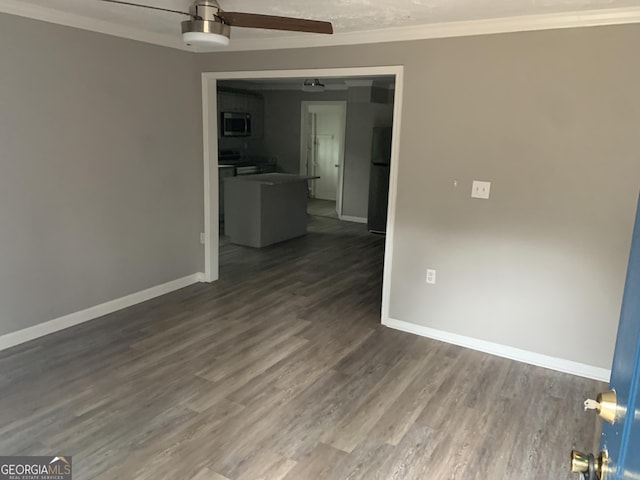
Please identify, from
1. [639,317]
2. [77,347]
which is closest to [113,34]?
[77,347]

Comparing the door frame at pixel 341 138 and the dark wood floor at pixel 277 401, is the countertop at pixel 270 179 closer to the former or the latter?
the door frame at pixel 341 138

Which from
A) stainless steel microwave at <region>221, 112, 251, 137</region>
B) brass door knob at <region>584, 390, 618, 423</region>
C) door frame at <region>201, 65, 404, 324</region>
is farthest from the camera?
stainless steel microwave at <region>221, 112, 251, 137</region>

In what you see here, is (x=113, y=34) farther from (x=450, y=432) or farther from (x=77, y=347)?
(x=450, y=432)

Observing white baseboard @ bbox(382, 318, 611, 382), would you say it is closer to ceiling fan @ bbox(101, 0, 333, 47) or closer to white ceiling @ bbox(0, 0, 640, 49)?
white ceiling @ bbox(0, 0, 640, 49)

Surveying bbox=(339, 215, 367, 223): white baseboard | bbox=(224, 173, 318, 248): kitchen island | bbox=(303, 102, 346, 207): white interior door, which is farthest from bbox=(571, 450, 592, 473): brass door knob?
bbox=(303, 102, 346, 207): white interior door

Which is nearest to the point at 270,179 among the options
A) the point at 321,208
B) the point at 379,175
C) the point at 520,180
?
the point at 379,175

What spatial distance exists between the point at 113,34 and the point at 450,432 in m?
3.69

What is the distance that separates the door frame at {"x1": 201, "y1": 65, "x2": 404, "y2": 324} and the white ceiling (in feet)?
0.78

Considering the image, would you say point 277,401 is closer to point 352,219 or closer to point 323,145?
point 352,219

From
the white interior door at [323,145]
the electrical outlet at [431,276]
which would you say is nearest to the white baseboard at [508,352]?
the electrical outlet at [431,276]

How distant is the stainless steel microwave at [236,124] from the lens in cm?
814

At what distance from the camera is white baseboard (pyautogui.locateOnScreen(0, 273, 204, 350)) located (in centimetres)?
332

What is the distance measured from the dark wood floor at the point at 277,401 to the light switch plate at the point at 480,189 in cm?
118

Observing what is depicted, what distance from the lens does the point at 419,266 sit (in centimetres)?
368
